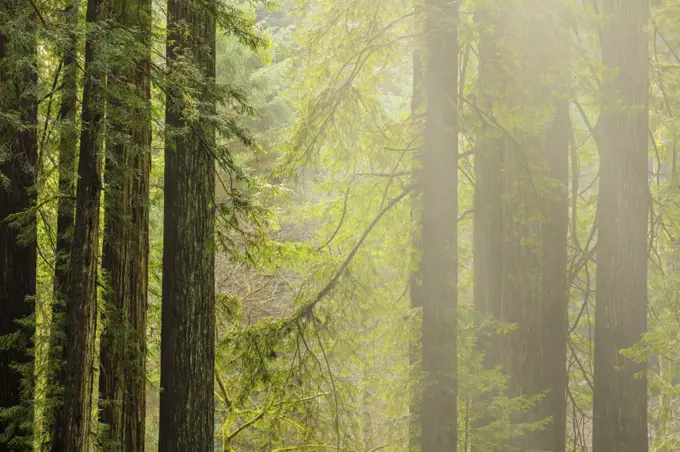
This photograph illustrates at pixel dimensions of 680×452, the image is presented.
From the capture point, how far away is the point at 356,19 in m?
9.23

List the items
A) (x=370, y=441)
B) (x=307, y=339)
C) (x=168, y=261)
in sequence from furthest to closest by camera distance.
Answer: (x=370, y=441)
(x=307, y=339)
(x=168, y=261)

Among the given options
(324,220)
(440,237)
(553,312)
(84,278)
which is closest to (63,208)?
(84,278)

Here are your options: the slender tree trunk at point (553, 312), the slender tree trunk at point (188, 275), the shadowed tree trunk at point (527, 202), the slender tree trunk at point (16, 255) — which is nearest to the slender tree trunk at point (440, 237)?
the shadowed tree trunk at point (527, 202)

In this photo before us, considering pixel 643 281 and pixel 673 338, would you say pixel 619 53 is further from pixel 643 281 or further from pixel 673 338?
pixel 673 338

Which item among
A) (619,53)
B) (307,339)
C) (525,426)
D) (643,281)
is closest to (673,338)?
(643,281)

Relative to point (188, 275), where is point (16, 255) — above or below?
above

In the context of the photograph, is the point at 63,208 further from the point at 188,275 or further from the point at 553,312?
the point at 553,312

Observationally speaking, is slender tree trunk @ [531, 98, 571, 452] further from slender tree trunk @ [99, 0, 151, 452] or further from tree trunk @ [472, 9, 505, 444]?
slender tree trunk @ [99, 0, 151, 452]

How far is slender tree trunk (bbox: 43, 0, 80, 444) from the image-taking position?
629 centimetres

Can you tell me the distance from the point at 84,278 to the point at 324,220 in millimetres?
6441

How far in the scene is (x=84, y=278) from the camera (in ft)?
19.2

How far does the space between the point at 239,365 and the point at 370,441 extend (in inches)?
148

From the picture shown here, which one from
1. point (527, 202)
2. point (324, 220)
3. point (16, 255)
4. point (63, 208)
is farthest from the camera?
point (324, 220)

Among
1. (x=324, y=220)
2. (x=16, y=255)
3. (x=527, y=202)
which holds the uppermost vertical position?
(x=324, y=220)
